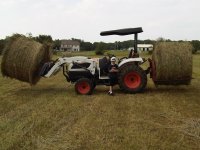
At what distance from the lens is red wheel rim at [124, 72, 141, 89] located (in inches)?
514

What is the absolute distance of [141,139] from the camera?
275 inches

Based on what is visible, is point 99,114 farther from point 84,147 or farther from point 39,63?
point 39,63

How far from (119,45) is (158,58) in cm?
370

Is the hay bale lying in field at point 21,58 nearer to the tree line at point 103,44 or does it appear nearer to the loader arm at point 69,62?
the loader arm at point 69,62

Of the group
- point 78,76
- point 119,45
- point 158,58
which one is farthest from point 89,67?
point 119,45

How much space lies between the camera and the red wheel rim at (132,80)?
1305 cm

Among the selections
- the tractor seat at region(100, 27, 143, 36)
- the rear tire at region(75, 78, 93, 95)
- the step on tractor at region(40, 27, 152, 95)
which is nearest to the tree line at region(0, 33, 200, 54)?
the tractor seat at region(100, 27, 143, 36)

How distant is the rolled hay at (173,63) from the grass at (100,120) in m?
0.55

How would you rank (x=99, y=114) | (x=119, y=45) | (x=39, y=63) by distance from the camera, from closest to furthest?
(x=99, y=114)
(x=39, y=63)
(x=119, y=45)

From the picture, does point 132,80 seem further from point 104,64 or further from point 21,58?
point 21,58

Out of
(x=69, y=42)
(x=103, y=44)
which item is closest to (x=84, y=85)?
(x=103, y=44)

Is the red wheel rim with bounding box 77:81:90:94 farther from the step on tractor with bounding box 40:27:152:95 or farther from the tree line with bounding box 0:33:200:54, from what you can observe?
the tree line with bounding box 0:33:200:54

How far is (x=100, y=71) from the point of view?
43.3ft

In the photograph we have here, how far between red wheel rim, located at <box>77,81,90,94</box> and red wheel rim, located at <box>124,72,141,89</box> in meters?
1.24
